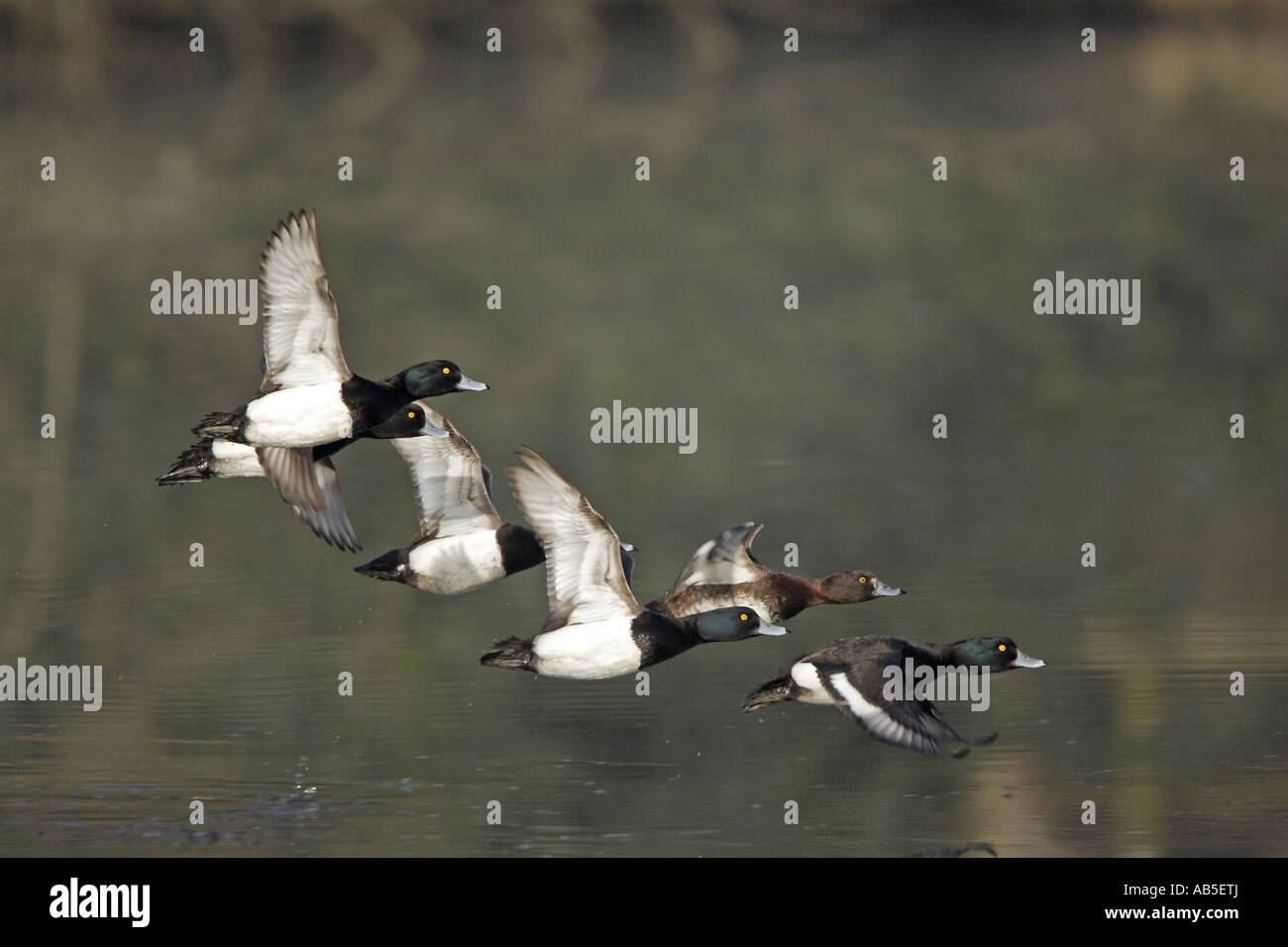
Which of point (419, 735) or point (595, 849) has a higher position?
point (419, 735)

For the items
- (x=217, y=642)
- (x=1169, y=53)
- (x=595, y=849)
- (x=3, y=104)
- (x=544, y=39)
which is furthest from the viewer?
(x=544, y=39)

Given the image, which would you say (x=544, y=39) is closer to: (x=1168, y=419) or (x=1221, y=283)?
(x=1221, y=283)

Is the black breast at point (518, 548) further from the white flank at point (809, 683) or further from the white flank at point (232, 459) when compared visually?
the white flank at point (809, 683)

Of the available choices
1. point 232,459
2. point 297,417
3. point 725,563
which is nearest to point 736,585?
point 725,563

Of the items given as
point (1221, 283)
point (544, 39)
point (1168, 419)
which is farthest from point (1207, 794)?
point (544, 39)

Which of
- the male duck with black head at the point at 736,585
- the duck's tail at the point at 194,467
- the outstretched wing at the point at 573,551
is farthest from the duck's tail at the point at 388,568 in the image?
the outstretched wing at the point at 573,551
